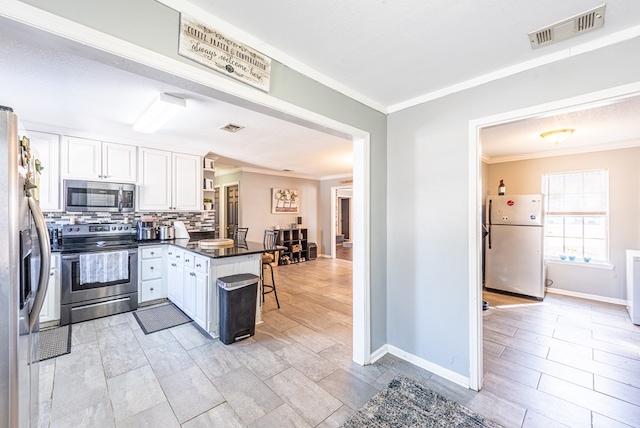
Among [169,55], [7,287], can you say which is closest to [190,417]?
[7,287]

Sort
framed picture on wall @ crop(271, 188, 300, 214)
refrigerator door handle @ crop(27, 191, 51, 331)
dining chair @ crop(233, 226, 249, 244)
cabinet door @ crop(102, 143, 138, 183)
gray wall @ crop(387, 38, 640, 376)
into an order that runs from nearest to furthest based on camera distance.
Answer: refrigerator door handle @ crop(27, 191, 51, 331), gray wall @ crop(387, 38, 640, 376), cabinet door @ crop(102, 143, 138, 183), dining chair @ crop(233, 226, 249, 244), framed picture on wall @ crop(271, 188, 300, 214)

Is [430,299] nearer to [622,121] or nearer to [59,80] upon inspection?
[622,121]

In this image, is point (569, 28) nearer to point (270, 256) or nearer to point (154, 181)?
point (270, 256)

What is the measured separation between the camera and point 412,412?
5.96 feet

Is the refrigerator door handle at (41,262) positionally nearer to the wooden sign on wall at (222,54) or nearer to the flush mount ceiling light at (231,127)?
the wooden sign on wall at (222,54)

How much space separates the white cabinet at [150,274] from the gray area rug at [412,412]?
3.20 meters

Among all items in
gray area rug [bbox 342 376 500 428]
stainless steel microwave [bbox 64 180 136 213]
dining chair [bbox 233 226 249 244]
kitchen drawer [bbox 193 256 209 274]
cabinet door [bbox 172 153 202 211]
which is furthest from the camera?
dining chair [bbox 233 226 249 244]

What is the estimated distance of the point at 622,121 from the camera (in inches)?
119

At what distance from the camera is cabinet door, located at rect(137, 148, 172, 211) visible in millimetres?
3990

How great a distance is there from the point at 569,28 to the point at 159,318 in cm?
445

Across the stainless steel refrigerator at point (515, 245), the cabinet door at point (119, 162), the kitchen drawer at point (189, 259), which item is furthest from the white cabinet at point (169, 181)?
the stainless steel refrigerator at point (515, 245)

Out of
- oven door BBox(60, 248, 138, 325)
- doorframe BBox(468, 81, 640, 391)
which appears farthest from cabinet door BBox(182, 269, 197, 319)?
doorframe BBox(468, 81, 640, 391)

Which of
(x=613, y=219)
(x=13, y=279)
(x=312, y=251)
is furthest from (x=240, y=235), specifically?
(x=613, y=219)

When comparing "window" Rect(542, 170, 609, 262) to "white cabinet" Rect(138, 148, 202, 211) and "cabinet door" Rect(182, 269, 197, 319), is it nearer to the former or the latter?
"cabinet door" Rect(182, 269, 197, 319)
